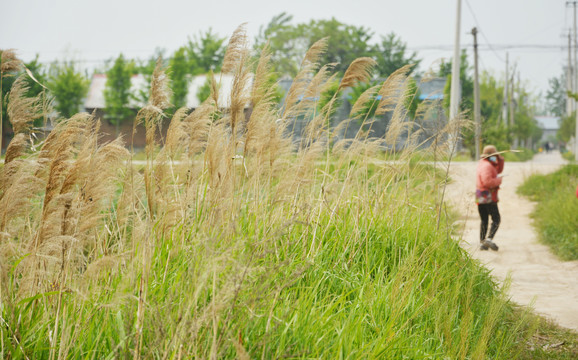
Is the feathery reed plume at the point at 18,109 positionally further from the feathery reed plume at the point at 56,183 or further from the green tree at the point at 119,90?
the green tree at the point at 119,90

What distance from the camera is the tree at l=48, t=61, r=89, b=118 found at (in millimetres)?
33781

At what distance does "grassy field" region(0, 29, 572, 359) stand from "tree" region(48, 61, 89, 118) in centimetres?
3170

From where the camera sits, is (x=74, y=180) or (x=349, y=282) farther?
(x=349, y=282)

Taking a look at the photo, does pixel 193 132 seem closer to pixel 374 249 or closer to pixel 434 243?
pixel 374 249

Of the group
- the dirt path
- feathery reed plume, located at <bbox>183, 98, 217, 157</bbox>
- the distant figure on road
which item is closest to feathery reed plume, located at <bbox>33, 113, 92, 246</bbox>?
feathery reed plume, located at <bbox>183, 98, 217, 157</bbox>

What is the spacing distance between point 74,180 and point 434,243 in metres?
3.03

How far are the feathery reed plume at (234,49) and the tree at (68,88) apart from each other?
31.8 meters

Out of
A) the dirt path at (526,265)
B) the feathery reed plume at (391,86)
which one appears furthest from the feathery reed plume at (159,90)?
the dirt path at (526,265)

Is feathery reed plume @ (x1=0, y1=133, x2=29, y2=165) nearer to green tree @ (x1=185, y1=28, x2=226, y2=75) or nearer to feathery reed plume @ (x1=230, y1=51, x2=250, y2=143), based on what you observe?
feathery reed plume @ (x1=230, y1=51, x2=250, y2=143)

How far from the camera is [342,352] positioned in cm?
288

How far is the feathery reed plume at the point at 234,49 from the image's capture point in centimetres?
409

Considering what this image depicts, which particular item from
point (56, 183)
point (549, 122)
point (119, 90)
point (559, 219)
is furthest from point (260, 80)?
point (549, 122)

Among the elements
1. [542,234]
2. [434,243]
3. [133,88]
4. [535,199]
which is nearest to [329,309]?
[434,243]

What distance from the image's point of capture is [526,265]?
7.81m
